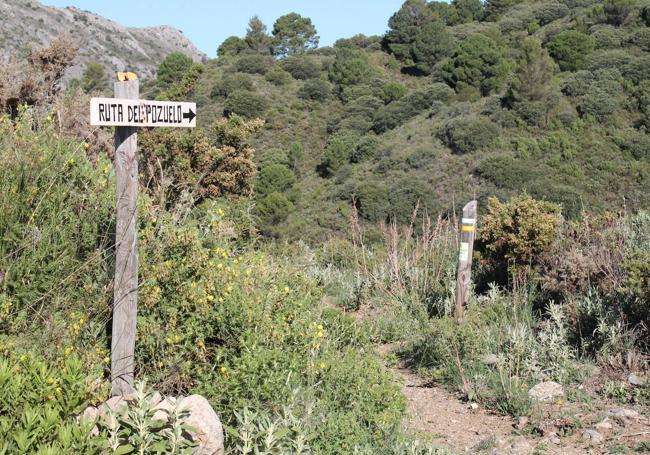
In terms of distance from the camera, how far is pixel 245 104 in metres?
38.5

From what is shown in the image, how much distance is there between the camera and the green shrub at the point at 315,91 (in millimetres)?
42250

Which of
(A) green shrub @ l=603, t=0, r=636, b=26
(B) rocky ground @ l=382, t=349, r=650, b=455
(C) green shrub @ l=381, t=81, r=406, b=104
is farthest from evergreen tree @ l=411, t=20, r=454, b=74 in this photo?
(B) rocky ground @ l=382, t=349, r=650, b=455

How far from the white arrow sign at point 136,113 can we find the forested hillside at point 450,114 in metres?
14.6

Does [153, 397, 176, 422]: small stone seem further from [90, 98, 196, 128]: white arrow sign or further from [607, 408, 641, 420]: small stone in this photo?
[607, 408, 641, 420]: small stone

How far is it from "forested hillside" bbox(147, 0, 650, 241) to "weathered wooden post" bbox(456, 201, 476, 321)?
34.4 ft

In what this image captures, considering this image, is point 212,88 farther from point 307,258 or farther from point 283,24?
point 307,258

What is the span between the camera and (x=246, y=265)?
599cm

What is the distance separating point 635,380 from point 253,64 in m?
42.3

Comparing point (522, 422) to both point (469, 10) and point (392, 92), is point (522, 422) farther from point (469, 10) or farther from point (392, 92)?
point (469, 10)

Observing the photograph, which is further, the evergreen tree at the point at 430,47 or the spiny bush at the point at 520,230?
the evergreen tree at the point at 430,47

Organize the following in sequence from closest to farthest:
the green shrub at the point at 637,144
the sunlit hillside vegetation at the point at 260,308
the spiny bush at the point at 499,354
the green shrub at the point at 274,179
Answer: the sunlit hillside vegetation at the point at 260,308 → the spiny bush at the point at 499,354 → the green shrub at the point at 637,144 → the green shrub at the point at 274,179

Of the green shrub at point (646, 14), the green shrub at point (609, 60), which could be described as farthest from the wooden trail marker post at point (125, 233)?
the green shrub at point (646, 14)

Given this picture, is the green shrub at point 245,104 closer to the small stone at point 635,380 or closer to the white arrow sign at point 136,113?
the small stone at point 635,380

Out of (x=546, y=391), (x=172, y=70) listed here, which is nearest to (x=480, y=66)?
(x=172, y=70)
